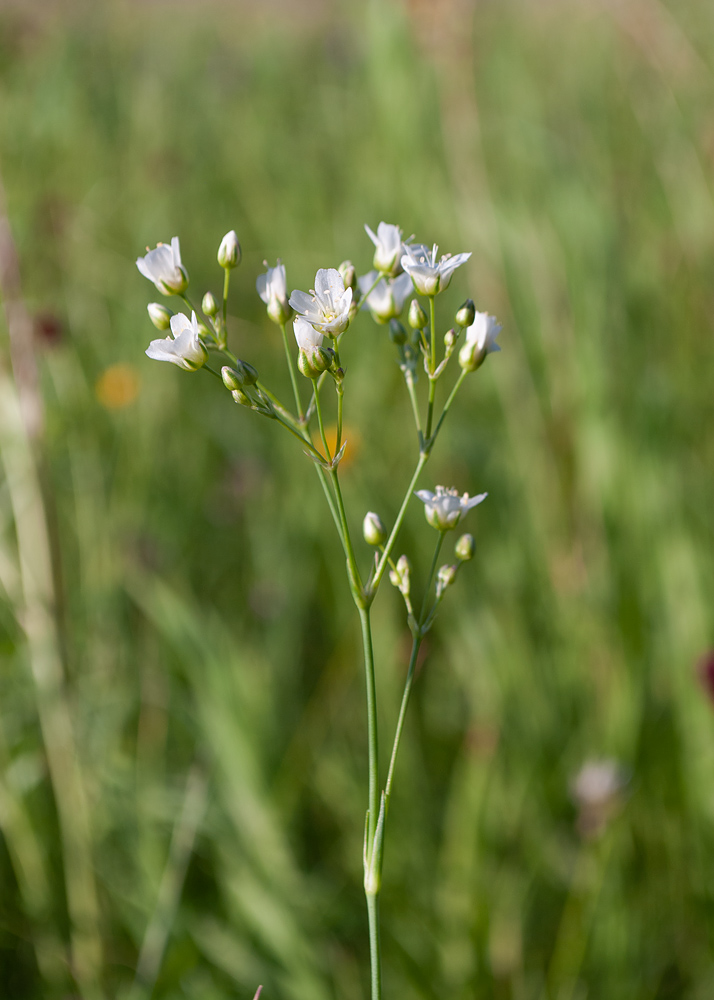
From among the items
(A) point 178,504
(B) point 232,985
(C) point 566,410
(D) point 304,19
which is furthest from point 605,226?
(D) point 304,19

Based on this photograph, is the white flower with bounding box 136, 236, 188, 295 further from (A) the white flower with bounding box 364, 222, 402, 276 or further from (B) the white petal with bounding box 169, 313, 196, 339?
(A) the white flower with bounding box 364, 222, 402, 276

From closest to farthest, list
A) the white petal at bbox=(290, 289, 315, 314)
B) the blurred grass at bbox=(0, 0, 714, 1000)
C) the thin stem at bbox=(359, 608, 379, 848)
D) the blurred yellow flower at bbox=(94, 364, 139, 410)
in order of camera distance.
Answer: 1. the thin stem at bbox=(359, 608, 379, 848)
2. the white petal at bbox=(290, 289, 315, 314)
3. the blurred grass at bbox=(0, 0, 714, 1000)
4. the blurred yellow flower at bbox=(94, 364, 139, 410)

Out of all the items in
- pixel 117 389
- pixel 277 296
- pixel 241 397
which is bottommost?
pixel 241 397

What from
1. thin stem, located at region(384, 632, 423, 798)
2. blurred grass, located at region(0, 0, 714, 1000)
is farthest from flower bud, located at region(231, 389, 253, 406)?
blurred grass, located at region(0, 0, 714, 1000)

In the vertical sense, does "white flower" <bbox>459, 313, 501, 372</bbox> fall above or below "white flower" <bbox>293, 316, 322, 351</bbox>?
above

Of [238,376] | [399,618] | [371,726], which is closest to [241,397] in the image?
[238,376]

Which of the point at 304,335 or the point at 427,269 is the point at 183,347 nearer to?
the point at 304,335

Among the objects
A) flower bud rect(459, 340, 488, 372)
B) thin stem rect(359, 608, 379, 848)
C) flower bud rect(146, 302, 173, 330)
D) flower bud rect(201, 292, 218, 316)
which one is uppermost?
flower bud rect(146, 302, 173, 330)
